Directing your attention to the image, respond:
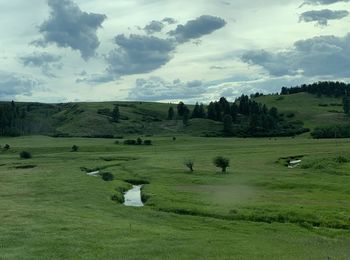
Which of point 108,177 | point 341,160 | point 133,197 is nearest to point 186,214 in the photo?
point 133,197

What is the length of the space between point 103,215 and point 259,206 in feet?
59.0

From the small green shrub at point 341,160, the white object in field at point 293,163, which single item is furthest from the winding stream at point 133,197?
the small green shrub at point 341,160

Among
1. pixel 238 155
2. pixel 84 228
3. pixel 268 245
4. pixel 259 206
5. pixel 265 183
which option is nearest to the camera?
pixel 268 245

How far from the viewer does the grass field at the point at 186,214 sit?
1442 inches

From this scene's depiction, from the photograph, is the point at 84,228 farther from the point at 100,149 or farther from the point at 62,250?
the point at 100,149

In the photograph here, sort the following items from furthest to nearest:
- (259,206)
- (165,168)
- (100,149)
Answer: (100,149)
(165,168)
(259,206)

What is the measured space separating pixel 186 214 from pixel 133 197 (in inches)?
736

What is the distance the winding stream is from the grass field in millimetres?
1647

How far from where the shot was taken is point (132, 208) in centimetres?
5925

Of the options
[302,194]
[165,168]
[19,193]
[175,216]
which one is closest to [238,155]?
[165,168]

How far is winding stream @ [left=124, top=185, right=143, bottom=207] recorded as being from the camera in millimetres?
66662

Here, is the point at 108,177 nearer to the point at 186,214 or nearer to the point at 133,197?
the point at 133,197

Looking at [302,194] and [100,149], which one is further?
[100,149]

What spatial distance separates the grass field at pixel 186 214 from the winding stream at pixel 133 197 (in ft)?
5.40
